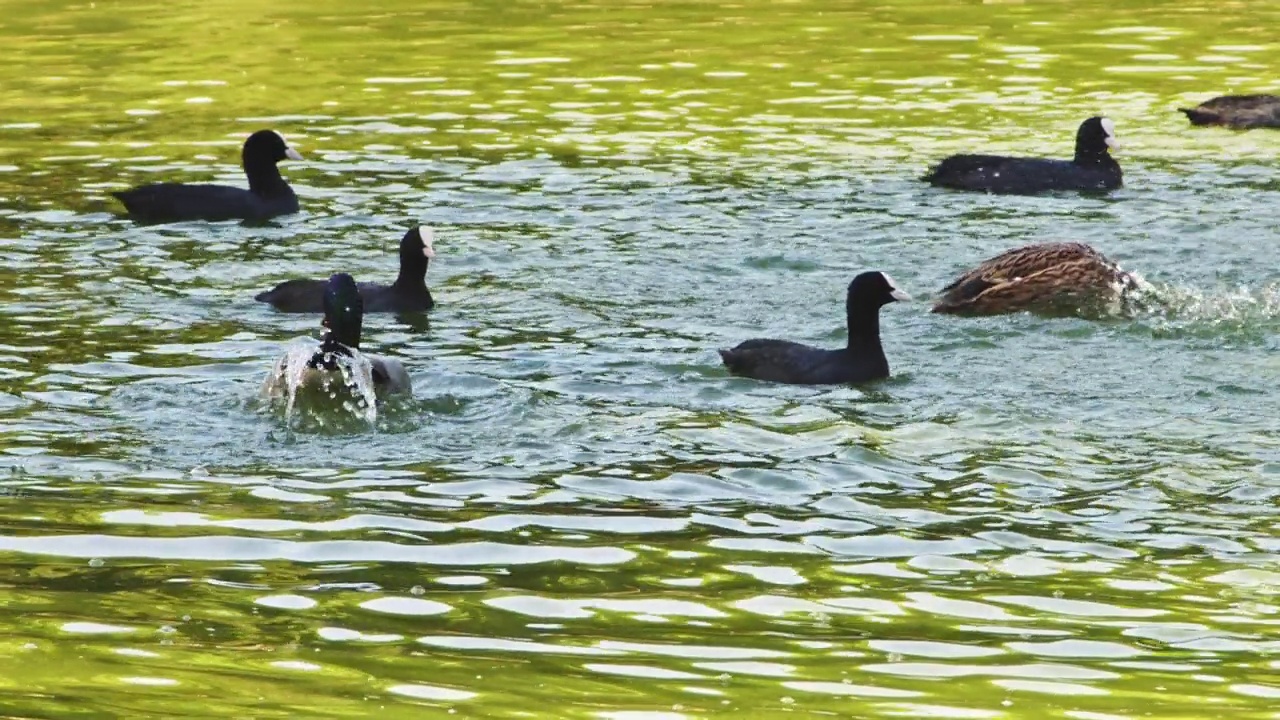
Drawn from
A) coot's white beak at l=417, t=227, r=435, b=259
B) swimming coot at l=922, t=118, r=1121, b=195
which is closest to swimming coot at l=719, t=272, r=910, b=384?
coot's white beak at l=417, t=227, r=435, b=259

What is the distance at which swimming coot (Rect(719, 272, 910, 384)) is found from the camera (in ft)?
46.4

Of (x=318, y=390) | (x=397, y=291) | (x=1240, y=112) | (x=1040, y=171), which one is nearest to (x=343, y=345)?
(x=318, y=390)

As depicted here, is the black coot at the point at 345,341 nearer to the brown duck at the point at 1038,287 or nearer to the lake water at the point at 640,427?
the lake water at the point at 640,427

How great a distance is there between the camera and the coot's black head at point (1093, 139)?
21.1 metres

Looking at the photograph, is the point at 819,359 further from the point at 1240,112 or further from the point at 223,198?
the point at 1240,112

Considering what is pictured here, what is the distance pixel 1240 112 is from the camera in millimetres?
23812

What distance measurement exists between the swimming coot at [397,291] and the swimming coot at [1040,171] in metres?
6.12

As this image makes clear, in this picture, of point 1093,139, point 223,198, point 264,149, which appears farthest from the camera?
point 1093,139

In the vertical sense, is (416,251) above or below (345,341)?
above

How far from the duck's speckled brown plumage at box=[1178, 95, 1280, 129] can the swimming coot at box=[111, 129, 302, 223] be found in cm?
1013

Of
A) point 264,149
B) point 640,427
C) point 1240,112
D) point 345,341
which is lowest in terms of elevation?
point 640,427

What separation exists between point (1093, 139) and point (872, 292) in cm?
729

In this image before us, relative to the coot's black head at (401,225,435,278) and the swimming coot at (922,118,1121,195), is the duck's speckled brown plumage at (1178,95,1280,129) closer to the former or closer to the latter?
the swimming coot at (922,118,1121,195)

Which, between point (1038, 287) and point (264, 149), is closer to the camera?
point (1038, 287)
